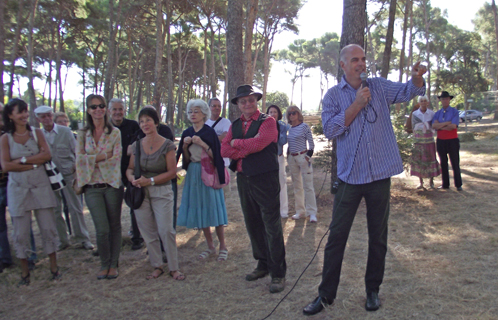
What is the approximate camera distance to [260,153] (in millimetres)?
3330

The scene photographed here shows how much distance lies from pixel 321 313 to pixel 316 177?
6614mm

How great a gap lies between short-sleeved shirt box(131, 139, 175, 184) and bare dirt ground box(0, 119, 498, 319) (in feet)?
3.73

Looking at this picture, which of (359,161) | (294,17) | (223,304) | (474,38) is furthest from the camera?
(474,38)

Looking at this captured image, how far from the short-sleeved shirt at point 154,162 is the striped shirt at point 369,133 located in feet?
5.94

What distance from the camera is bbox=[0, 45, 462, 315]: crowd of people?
8.97 feet

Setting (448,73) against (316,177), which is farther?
(448,73)

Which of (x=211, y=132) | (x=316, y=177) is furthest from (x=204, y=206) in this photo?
(x=316, y=177)

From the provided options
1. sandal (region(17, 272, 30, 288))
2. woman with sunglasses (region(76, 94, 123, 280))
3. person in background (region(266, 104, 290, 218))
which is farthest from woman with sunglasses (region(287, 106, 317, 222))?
sandal (region(17, 272, 30, 288))

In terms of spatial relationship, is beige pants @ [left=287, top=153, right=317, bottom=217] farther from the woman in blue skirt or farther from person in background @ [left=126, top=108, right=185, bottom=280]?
person in background @ [left=126, top=108, right=185, bottom=280]

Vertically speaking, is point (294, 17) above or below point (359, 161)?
above

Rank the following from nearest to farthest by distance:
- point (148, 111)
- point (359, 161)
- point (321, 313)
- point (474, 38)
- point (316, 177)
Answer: point (359, 161) → point (321, 313) → point (148, 111) → point (316, 177) → point (474, 38)

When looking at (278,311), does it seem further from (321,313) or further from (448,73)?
(448,73)

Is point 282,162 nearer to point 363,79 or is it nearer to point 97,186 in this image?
point 97,186

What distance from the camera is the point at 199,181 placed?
4324 millimetres
